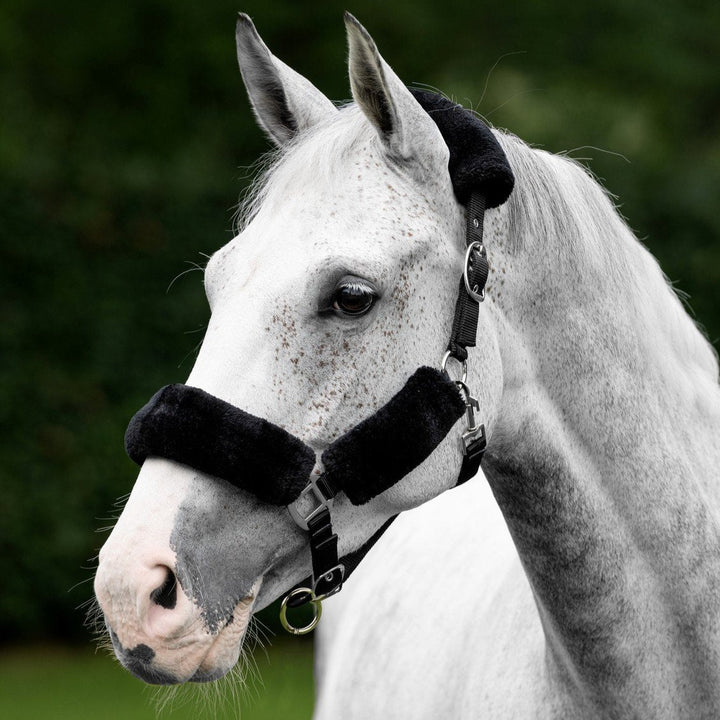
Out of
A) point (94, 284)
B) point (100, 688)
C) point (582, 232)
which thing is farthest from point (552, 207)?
point (100, 688)

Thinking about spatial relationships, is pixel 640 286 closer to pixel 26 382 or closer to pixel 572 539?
pixel 572 539

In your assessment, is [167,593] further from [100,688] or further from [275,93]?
[100,688]

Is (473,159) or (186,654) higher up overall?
(473,159)

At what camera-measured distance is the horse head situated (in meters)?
1.80

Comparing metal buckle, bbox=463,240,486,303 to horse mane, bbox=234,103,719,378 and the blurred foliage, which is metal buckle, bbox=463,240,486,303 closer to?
horse mane, bbox=234,103,719,378

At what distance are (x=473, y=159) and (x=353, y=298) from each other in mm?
447

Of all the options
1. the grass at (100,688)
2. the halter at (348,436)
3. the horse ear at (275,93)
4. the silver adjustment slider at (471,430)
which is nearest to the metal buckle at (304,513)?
the halter at (348,436)

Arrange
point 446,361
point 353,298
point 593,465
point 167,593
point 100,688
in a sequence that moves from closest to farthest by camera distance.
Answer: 1. point 167,593
2. point 353,298
3. point 446,361
4. point 593,465
5. point 100,688

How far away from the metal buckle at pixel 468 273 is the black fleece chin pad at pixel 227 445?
0.48m

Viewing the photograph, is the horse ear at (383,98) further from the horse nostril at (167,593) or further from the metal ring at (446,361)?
the horse nostril at (167,593)

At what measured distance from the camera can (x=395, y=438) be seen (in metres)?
1.96

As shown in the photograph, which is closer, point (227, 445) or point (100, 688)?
point (227, 445)

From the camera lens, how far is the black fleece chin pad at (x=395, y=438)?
6.34 feet

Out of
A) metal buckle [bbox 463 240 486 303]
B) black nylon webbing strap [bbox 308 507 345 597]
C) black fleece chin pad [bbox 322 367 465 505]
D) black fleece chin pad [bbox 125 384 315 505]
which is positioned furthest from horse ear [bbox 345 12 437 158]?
black nylon webbing strap [bbox 308 507 345 597]
